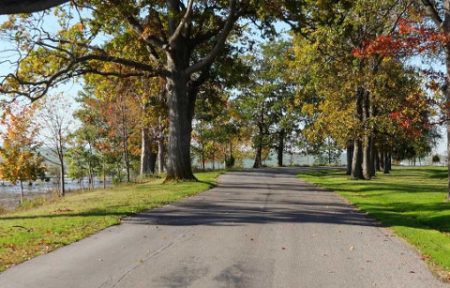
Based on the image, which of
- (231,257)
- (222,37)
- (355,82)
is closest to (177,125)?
(222,37)

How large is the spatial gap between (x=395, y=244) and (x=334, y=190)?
1512 centimetres

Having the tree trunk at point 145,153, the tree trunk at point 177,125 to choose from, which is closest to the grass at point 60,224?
the tree trunk at point 177,125

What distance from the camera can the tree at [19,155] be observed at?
1715 inches

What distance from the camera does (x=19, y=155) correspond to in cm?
Answer: 4666

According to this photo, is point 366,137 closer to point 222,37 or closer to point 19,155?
point 222,37

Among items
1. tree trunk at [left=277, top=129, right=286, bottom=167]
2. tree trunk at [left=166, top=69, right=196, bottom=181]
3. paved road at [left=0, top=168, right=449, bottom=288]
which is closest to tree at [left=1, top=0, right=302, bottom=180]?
tree trunk at [left=166, top=69, right=196, bottom=181]

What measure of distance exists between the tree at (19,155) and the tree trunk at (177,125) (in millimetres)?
19378

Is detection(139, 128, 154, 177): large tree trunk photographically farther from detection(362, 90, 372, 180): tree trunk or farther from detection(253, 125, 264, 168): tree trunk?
detection(253, 125, 264, 168): tree trunk

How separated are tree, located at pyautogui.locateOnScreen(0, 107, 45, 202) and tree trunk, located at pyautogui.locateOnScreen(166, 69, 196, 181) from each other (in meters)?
19.4

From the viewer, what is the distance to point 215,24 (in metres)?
28.3

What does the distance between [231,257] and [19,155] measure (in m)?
41.8

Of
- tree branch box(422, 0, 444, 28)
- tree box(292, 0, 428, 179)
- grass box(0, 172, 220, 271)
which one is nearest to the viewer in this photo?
grass box(0, 172, 220, 271)

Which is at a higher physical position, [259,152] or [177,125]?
[177,125]

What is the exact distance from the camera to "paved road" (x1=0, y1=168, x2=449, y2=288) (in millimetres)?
7379
